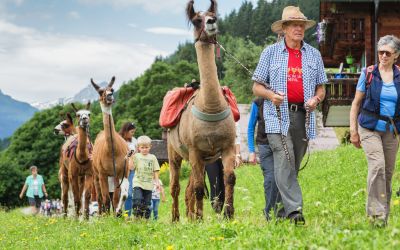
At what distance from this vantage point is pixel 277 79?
7953mm

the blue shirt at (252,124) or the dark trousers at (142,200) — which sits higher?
the blue shirt at (252,124)

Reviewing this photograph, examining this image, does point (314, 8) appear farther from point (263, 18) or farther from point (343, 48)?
point (343, 48)

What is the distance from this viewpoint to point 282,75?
7.94 meters

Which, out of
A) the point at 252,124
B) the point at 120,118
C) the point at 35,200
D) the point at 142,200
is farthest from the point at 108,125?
the point at 120,118

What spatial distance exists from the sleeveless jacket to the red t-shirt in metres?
0.74

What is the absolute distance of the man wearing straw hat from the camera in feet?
25.5

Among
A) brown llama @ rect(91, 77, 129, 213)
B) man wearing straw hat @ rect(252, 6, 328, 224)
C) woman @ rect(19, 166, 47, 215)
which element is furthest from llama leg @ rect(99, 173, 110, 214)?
woman @ rect(19, 166, 47, 215)

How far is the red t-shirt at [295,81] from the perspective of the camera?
793 cm

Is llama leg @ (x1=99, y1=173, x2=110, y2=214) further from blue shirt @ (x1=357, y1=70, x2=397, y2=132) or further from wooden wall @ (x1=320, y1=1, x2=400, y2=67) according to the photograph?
wooden wall @ (x1=320, y1=1, x2=400, y2=67)

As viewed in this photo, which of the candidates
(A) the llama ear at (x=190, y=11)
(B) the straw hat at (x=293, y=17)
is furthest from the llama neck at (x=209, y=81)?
(B) the straw hat at (x=293, y=17)

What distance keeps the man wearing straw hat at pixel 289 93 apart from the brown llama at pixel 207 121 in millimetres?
1474

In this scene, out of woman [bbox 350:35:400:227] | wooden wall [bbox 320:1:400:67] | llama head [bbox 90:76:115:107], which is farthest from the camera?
wooden wall [bbox 320:1:400:67]

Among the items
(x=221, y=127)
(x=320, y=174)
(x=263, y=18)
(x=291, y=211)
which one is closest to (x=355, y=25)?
(x=320, y=174)

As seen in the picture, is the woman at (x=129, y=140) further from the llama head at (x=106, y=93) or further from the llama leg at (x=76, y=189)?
the llama leg at (x=76, y=189)
